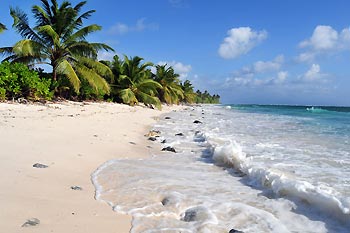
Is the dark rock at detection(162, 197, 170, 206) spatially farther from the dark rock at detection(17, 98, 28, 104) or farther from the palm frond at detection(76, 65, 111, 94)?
the palm frond at detection(76, 65, 111, 94)

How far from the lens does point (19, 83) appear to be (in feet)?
52.5

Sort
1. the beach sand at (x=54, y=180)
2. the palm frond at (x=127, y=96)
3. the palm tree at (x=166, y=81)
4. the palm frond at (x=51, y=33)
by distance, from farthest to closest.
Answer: the palm tree at (x=166, y=81), the palm frond at (x=127, y=96), the palm frond at (x=51, y=33), the beach sand at (x=54, y=180)

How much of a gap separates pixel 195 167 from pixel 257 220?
9.42ft

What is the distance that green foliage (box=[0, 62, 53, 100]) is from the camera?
48.3 feet

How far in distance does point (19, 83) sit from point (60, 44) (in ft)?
16.1

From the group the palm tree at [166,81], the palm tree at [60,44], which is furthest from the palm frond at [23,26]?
the palm tree at [166,81]

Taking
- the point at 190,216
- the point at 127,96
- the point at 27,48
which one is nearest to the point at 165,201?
the point at 190,216

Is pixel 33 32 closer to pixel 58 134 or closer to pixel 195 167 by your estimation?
pixel 58 134

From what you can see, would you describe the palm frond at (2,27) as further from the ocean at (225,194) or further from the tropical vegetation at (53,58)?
the ocean at (225,194)

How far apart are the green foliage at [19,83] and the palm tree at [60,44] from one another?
2271 mm

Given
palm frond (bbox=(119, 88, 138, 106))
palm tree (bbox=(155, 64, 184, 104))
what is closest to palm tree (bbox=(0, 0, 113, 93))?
palm frond (bbox=(119, 88, 138, 106))

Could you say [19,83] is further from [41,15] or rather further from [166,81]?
[166,81]

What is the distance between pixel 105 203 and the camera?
3809mm

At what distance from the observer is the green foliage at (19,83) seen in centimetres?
1472
